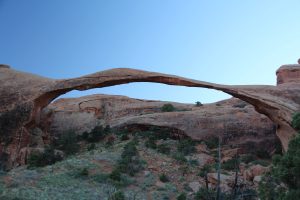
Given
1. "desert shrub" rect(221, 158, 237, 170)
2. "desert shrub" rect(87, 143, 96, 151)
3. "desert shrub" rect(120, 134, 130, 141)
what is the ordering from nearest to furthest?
"desert shrub" rect(221, 158, 237, 170), "desert shrub" rect(87, 143, 96, 151), "desert shrub" rect(120, 134, 130, 141)

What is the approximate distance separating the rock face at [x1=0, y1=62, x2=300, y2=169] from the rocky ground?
5.40 feet

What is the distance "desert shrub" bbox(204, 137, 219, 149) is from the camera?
2066 cm

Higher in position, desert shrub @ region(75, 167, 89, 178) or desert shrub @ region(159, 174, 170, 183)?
desert shrub @ region(75, 167, 89, 178)

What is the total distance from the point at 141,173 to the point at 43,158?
12.5ft

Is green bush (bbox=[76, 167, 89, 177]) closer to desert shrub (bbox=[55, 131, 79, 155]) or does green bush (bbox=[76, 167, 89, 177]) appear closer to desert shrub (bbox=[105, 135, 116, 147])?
desert shrub (bbox=[55, 131, 79, 155])

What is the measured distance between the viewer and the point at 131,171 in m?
16.2

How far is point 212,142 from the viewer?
20.9 metres

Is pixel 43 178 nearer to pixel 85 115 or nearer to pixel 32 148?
pixel 32 148

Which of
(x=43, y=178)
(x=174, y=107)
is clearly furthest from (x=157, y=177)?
(x=174, y=107)

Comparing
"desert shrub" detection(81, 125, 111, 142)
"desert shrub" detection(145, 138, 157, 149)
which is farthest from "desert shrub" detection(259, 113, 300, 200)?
"desert shrub" detection(81, 125, 111, 142)

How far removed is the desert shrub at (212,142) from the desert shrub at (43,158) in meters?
6.90

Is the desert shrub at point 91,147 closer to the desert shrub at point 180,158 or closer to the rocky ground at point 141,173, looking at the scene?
the rocky ground at point 141,173

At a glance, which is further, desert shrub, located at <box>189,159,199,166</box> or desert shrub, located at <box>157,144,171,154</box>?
desert shrub, located at <box>157,144,171,154</box>

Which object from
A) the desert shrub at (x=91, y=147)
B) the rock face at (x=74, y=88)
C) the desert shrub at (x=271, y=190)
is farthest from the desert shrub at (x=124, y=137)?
the desert shrub at (x=271, y=190)
